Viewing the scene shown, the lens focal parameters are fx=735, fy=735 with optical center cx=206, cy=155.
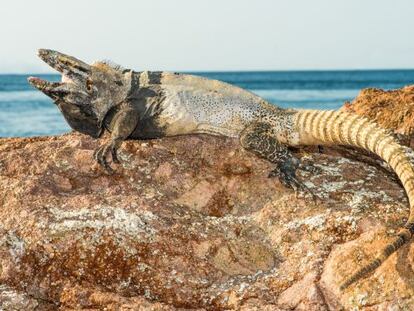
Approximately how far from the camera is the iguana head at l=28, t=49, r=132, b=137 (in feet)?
21.6

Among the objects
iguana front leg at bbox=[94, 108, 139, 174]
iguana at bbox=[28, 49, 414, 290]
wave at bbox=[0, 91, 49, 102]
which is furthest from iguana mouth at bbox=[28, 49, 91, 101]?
wave at bbox=[0, 91, 49, 102]

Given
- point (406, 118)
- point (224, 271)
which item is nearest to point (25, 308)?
point (224, 271)

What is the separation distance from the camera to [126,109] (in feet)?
22.0

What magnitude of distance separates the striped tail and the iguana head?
5.70 feet

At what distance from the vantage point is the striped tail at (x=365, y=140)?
14.9ft

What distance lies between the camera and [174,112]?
6.80 m

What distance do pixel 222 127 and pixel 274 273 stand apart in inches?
83.9

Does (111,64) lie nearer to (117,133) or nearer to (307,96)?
(117,133)

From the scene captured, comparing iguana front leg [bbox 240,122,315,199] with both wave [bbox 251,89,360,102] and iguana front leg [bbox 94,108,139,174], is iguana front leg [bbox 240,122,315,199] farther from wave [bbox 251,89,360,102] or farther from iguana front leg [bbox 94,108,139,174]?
wave [bbox 251,89,360,102]

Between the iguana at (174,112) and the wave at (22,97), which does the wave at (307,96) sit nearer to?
the wave at (22,97)

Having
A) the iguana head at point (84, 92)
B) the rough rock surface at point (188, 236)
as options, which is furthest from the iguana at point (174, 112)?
the rough rock surface at point (188, 236)

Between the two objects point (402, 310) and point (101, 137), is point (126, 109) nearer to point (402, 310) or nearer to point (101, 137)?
point (101, 137)

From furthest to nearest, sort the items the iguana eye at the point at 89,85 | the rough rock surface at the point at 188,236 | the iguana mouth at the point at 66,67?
1. the iguana eye at the point at 89,85
2. the iguana mouth at the point at 66,67
3. the rough rock surface at the point at 188,236

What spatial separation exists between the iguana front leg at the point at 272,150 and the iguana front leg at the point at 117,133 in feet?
3.27
